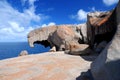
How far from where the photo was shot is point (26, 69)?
945cm

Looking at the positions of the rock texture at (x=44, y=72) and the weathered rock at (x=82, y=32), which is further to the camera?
the weathered rock at (x=82, y=32)

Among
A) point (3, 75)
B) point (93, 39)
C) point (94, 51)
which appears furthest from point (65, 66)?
point (93, 39)

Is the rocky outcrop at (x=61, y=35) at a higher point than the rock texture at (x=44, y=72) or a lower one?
higher

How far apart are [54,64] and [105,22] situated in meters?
4.45

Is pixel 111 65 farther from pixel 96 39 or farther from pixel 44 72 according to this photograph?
pixel 96 39

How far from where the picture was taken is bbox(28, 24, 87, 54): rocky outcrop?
65.7ft

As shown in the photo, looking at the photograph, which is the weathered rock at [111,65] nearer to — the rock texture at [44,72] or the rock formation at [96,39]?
the rock formation at [96,39]

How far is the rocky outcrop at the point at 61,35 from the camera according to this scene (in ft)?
65.7

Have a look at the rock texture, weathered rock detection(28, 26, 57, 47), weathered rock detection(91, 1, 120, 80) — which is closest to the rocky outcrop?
weathered rock detection(28, 26, 57, 47)

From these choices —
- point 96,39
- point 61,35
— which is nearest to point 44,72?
point 96,39

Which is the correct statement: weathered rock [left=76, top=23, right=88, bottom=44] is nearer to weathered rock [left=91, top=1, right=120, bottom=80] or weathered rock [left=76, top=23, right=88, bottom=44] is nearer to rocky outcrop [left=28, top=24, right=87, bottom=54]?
rocky outcrop [left=28, top=24, right=87, bottom=54]

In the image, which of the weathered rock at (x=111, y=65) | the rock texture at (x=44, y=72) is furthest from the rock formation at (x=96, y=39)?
the rock texture at (x=44, y=72)

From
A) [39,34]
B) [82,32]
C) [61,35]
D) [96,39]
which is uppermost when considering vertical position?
[39,34]

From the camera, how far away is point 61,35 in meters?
20.2
